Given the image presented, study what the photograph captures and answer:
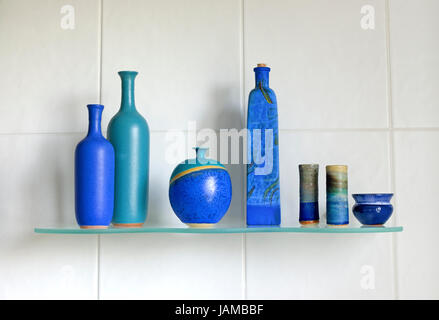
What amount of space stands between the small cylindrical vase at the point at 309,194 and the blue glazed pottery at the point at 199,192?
142mm

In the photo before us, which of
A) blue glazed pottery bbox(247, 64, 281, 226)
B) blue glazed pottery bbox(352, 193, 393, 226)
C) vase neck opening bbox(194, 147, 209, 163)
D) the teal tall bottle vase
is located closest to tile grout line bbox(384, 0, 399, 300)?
blue glazed pottery bbox(352, 193, 393, 226)

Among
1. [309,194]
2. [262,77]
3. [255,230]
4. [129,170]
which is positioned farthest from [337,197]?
[129,170]

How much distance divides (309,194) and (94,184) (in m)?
0.38

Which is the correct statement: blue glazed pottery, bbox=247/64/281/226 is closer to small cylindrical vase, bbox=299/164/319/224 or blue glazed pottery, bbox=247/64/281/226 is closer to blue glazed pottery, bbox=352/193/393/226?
small cylindrical vase, bbox=299/164/319/224

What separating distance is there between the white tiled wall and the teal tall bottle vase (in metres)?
0.10

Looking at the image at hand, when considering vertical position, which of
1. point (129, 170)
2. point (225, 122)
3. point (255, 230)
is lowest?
point (255, 230)

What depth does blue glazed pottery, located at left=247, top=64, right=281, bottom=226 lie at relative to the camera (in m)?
0.92

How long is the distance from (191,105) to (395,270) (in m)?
0.53

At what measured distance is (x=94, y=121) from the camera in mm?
931

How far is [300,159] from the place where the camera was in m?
1.03

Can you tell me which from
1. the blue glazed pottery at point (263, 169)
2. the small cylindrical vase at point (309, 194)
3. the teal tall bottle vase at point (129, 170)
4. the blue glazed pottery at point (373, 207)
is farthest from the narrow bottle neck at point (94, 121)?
the blue glazed pottery at point (373, 207)

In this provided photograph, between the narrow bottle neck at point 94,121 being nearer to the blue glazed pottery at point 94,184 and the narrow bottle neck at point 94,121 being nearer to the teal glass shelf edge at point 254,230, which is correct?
the blue glazed pottery at point 94,184

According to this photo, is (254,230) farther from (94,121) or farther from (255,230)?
(94,121)

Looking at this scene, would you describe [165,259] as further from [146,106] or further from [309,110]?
[309,110]
